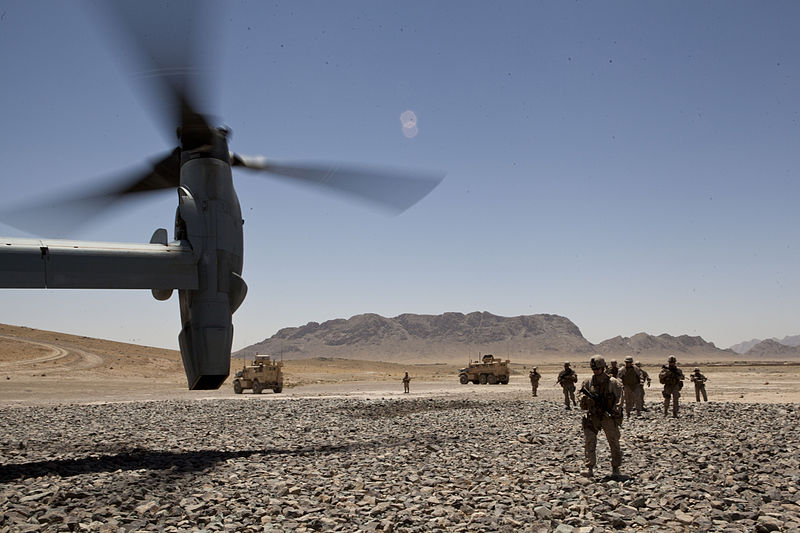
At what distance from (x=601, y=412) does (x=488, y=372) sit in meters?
39.9

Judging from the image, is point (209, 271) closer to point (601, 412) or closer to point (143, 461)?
point (143, 461)

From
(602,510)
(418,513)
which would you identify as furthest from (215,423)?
(602,510)

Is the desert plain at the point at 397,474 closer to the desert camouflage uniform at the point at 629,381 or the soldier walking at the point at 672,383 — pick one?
the soldier walking at the point at 672,383

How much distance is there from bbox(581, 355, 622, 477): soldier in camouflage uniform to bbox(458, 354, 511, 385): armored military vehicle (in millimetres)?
38800

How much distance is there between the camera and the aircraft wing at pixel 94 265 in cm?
1004

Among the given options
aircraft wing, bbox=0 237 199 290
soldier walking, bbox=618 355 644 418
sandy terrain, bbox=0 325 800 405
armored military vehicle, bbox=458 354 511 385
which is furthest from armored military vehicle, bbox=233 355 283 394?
aircraft wing, bbox=0 237 199 290

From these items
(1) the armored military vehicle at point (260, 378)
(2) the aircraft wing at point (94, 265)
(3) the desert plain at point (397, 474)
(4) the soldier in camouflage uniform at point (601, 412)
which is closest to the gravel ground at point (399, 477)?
(3) the desert plain at point (397, 474)

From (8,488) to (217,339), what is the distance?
157 inches

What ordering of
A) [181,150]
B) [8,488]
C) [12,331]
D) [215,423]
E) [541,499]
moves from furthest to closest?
1. [12,331]
2. [215,423]
3. [181,150]
4. [8,488]
5. [541,499]

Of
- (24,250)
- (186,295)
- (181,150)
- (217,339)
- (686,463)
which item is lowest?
(686,463)

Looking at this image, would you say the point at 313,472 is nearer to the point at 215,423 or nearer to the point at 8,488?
the point at 8,488

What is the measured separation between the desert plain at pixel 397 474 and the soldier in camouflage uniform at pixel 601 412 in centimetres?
37

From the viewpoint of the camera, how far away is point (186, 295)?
38.3ft

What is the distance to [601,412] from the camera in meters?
9.47
